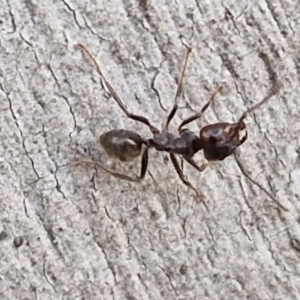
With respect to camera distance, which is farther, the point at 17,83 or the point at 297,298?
the point at 297,298

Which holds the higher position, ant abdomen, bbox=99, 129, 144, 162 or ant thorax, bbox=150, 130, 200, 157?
ant thorax, bbox=150, 130, 200, 157

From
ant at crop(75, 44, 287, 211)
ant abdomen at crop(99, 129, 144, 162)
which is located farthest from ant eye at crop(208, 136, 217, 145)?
ant abdomen at crop(99, 129, 144, 162)

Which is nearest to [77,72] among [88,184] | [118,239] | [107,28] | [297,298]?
[107,28]

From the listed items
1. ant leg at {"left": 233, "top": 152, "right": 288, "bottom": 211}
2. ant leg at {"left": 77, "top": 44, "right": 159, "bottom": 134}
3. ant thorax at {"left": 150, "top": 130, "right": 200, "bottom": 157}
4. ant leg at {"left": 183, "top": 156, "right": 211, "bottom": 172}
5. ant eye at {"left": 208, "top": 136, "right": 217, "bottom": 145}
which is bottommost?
ant leg at {"left": 233, "top": 152, "right": 288, "bottom": 211}

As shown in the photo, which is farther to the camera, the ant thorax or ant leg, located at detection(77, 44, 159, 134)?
the ant thorax

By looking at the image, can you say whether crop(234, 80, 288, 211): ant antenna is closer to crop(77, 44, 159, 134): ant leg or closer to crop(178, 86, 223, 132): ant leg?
crop(178, 86, 223, 132): ant leg

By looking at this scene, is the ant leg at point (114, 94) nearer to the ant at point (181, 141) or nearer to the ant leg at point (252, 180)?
the ant at point (181, 141)

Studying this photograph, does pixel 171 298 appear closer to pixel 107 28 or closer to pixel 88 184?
pixel 88 184
